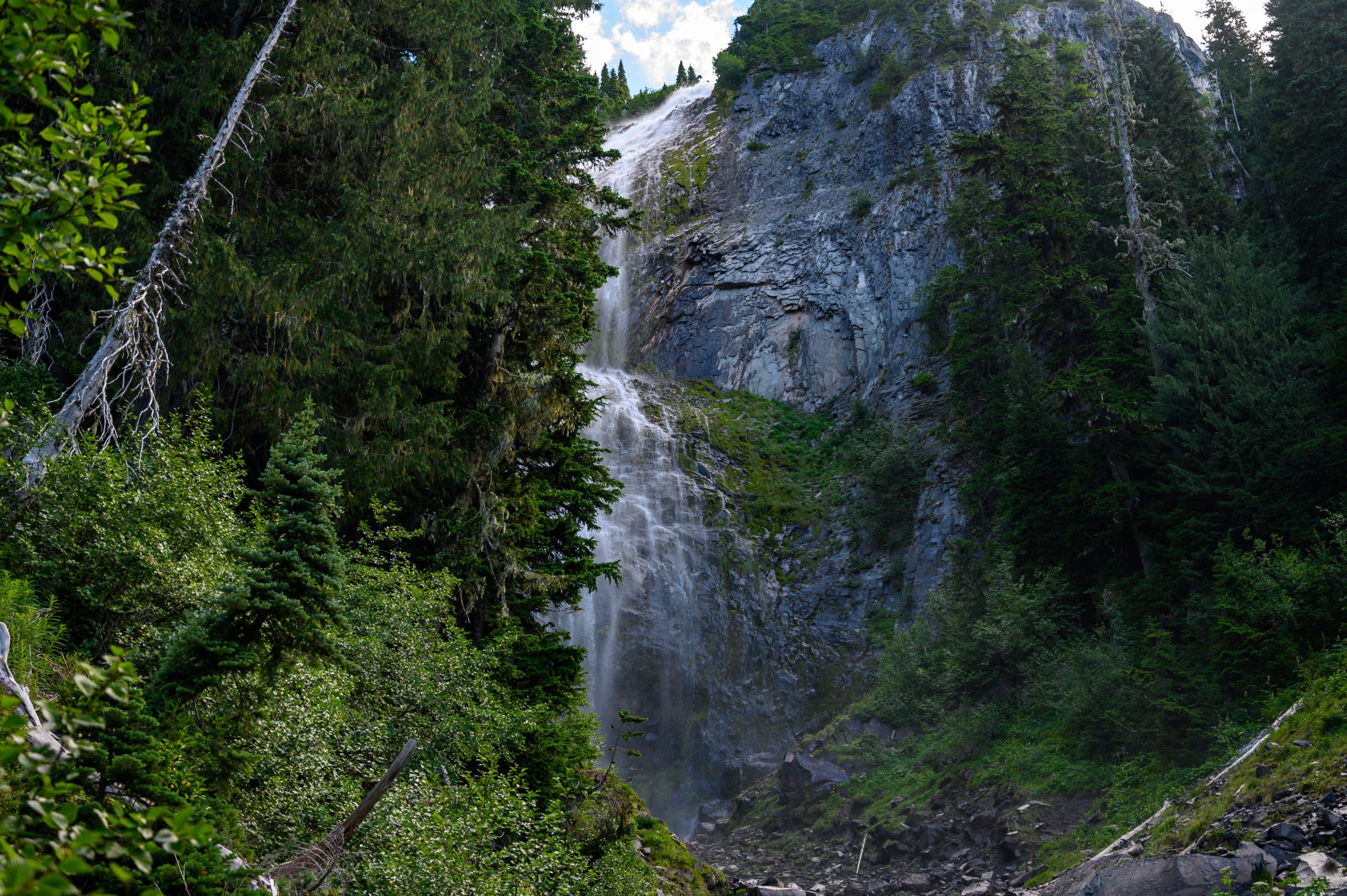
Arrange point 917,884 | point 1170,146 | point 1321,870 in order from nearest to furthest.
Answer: point 1321,870, point 917,884, point 1170,146

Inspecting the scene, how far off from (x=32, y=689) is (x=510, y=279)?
10.3 meters

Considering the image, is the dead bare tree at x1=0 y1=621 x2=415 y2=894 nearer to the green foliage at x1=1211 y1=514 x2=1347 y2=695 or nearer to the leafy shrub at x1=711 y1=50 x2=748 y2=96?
the green foliage at x1=1211 y1=514 x2=1347 y2=695

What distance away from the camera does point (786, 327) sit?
138ft

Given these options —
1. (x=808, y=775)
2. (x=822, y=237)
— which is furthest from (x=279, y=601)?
(x=822, y=237)

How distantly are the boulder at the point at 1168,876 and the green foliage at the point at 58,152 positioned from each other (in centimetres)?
1068

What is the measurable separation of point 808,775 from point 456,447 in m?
15.3

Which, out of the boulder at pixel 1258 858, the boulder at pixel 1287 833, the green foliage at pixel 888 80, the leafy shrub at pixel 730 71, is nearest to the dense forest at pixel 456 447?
the boulder at pixel 1287 833

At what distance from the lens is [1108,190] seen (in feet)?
81.3

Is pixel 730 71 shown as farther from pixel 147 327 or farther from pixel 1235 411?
pixel 147 327

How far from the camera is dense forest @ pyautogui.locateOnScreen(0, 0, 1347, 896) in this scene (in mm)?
6008

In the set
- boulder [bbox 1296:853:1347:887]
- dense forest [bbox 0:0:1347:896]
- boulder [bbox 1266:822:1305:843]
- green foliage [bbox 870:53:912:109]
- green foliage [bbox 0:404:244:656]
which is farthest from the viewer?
green foliage [bbox 870:53:912:109]

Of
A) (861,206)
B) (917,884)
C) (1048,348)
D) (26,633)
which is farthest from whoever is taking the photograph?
(861,206)

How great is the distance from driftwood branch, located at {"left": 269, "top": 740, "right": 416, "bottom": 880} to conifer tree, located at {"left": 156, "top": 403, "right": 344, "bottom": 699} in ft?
3.85

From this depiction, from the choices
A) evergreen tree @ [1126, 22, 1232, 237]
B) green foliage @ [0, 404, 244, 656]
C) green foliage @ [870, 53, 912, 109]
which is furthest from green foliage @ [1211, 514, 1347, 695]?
green foliage @ [870, 53, 912, 109]
